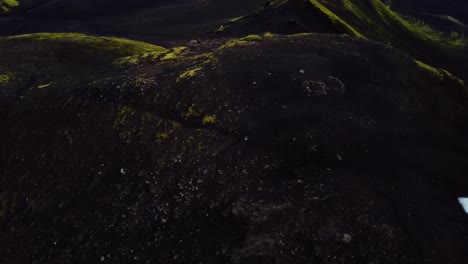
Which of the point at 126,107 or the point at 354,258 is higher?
the point at 126,107

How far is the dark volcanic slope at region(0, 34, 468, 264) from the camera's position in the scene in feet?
59.3

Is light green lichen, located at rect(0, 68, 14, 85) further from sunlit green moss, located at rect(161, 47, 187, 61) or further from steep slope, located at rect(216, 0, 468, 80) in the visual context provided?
steep slope, located at rect(216, 0, 468, 80)

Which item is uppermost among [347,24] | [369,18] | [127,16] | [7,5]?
[347,24]

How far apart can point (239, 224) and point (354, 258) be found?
499 cm

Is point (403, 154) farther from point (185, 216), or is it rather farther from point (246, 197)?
point (185, 216)

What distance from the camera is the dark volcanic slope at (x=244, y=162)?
59.3ft

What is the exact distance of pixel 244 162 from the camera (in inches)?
833

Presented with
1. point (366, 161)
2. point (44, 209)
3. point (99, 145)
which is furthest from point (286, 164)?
point (44, 209)

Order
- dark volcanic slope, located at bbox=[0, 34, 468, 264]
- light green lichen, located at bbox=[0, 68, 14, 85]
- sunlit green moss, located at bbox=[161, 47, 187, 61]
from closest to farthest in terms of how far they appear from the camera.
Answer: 1. dark volcanic slope, located at bbox=[0, 34, 468, 264]
2. light green lichen, located at bbox=[0, 68, 14, 85]
3. sunlit green moss, located at bbox=[161, 47, 187, 61]

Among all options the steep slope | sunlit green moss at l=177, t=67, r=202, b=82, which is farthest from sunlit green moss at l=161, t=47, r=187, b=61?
the steep slope

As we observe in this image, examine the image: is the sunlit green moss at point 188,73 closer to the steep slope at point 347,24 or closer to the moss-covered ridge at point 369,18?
the steep slope at point 347,24

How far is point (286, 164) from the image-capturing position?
68.2 ft

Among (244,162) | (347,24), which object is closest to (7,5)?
(347,24)

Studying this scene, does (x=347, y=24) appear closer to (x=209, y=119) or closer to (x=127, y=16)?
(x=209, y=119)
